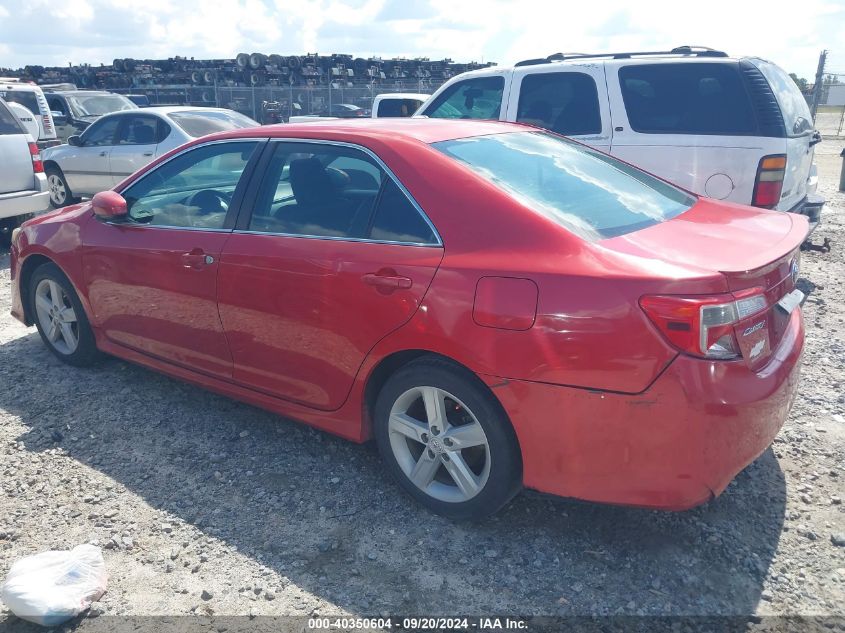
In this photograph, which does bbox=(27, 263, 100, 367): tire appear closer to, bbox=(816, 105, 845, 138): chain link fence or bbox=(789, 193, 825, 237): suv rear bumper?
bbox=(789, 193, 825, 237): suv rear bumper

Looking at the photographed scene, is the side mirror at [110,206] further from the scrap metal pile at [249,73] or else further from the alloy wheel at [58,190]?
the scrap metal pile at [249,73]

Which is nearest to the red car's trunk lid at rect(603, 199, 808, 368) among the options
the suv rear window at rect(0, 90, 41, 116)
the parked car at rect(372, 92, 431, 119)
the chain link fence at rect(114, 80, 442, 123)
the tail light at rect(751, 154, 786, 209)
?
the tail light at rect(751, 154, 786, 209)

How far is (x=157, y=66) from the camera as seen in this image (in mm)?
27938

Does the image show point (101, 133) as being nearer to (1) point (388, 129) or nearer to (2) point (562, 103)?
(2) point (562, 103)

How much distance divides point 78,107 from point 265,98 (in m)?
7.08

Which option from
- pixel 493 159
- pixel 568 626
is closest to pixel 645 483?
pixel 568 626

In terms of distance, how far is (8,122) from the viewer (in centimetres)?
827

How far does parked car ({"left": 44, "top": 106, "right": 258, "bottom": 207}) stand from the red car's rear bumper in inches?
304

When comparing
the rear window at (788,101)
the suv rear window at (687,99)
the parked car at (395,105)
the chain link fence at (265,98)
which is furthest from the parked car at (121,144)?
the chain link fence at (265,98)

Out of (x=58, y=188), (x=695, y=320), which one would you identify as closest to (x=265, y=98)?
(x=58, y=188)

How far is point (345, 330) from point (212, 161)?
1.50 m

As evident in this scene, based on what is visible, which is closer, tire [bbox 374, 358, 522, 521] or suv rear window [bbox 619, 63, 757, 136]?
tire [bbox 374, 358, 522, 521]

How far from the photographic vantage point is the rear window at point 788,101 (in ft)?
18.5

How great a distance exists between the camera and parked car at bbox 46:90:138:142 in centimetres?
1617
